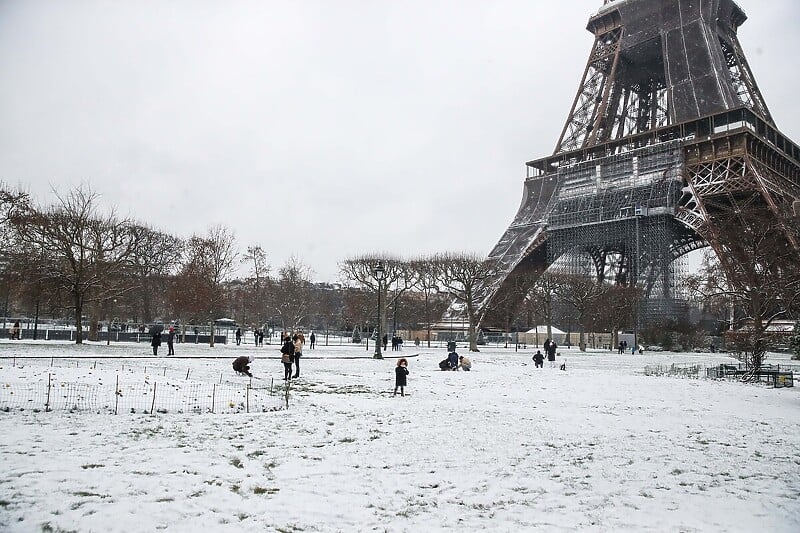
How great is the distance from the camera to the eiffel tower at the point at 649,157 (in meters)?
47.6

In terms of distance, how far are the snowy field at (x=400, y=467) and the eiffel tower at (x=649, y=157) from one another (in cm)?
3787

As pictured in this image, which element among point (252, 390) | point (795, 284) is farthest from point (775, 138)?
point (252, 390)

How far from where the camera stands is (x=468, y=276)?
156 feet

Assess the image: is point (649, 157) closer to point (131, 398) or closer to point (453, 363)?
point (453, 363)

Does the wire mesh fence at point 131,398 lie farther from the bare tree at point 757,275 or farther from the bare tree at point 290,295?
the bare tree at point 290,295

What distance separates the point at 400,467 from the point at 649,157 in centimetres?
5103

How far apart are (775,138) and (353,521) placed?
5747 centimetres

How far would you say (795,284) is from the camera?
2020 centimetres

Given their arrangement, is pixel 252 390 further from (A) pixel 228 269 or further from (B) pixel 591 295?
(B) pixel 591 295

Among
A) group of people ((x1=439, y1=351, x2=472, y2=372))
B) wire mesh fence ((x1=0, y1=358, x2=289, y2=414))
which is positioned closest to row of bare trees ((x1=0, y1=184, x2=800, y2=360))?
group of people ((x1=439, y1=351, x2=472, y2=372))

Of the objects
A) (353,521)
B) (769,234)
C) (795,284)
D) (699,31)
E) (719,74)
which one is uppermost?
(699,31)

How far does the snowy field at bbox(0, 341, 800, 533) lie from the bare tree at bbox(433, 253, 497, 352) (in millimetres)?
31497

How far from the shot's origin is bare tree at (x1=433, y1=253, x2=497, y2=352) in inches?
1826

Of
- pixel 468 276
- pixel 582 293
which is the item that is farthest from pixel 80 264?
pixel 582 293
